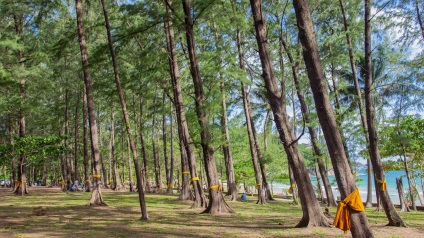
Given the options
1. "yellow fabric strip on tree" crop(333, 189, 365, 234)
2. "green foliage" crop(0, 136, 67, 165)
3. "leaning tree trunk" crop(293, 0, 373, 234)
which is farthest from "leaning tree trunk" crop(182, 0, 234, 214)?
"green foliage" crop(0, 136, 67, 165)

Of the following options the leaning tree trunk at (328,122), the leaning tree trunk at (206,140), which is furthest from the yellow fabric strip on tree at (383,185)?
the leaning tree trunk at (206,140)

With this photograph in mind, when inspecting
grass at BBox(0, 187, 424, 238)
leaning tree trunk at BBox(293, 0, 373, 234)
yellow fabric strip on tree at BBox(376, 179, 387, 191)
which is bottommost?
grass at BBox(0, 187, 424, 238)

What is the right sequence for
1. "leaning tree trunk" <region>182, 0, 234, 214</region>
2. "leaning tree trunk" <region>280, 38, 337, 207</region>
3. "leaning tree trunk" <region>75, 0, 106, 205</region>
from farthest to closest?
"leaning tree trunk" <region>280, 38, 337, 207</region>, "leaning tree trunk" <region>75, 0, 106, 205</region>, "leaning tree trunk" <region>182, 0, 234, 214</region>

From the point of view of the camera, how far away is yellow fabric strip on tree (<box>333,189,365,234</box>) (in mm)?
5305

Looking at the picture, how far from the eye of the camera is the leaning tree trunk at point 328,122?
537 centimetres

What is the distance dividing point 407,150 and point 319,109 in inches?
722

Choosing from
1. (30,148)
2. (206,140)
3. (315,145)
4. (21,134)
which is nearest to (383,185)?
(315,145)

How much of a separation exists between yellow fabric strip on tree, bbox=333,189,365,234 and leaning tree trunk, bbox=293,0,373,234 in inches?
2.5

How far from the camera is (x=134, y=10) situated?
11742mm

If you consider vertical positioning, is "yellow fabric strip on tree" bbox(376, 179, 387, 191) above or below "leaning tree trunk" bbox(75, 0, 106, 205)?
below

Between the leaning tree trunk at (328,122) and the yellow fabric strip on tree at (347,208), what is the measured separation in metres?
0.06

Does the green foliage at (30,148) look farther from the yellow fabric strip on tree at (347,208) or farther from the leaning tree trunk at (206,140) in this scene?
the yellow fabric strip on tree at (347,208)

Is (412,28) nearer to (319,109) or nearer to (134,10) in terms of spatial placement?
(319,109)

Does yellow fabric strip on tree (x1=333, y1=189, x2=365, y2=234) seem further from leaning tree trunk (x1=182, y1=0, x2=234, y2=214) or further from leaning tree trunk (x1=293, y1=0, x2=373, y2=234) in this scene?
leaning tree trunk (x1=182, y1=0, x2=234, y2=214)
